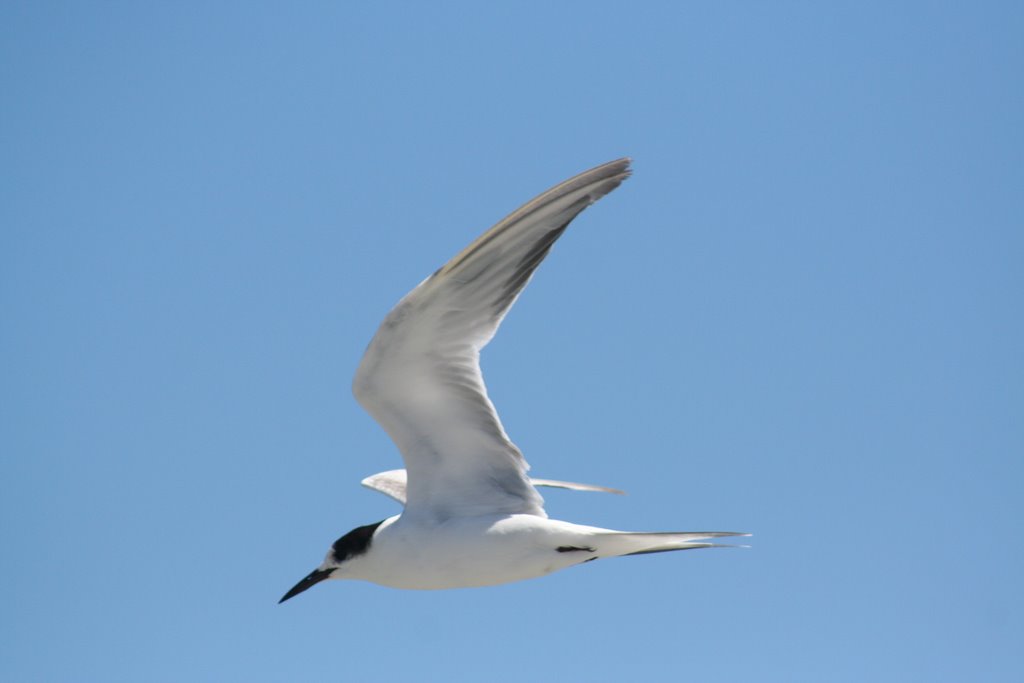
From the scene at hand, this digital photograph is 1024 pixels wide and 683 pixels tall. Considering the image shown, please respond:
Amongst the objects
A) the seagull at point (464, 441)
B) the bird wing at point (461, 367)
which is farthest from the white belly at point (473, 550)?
the bird wing at point (461, 367)

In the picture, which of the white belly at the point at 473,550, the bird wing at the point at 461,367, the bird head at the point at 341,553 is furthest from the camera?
the bird head at the point at 341,553

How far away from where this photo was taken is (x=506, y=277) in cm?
618

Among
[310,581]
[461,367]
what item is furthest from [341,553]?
[461,367]

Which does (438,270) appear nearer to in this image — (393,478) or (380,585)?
(380,585)

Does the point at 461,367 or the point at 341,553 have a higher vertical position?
the point at 461,367

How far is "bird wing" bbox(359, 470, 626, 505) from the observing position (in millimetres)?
7891

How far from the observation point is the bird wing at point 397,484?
789 cm

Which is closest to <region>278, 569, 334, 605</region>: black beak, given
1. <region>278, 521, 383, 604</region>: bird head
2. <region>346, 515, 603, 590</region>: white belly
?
<region>278, 521, 383, 604</region>: bird head

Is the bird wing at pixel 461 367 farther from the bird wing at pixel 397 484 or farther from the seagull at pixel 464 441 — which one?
the bird wing at pixel 397 484

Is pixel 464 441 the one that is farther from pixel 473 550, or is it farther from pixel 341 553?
pixel 341 553

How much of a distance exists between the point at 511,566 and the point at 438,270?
1.66 m

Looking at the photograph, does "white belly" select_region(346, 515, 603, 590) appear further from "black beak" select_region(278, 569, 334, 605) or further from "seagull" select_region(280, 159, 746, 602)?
"black beak" select_region(278, 569, 334, 605)

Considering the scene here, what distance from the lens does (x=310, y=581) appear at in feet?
23.8

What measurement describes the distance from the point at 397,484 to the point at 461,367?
1.85m
